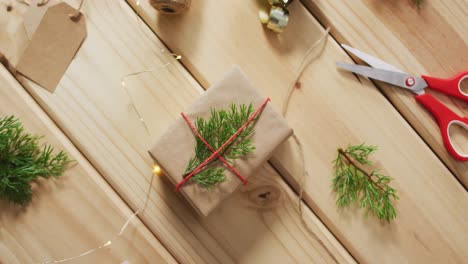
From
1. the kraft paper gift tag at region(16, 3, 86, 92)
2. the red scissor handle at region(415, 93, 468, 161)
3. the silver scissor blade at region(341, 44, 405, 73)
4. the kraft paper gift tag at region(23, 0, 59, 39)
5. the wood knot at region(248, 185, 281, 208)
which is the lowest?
the red scissor handle at region(415, 93, 468, 161)

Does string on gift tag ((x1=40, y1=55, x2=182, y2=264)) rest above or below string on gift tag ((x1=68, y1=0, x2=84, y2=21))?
below

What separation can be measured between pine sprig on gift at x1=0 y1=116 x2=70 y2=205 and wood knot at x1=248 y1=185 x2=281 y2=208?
336 millimetres

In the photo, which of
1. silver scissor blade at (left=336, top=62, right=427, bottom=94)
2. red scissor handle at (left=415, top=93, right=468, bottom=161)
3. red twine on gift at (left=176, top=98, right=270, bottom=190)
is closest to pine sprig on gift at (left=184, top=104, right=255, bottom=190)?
red twine on gift at (left=176, top=98, right=270, bottom=190)

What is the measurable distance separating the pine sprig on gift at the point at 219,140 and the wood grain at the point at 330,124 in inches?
3.9

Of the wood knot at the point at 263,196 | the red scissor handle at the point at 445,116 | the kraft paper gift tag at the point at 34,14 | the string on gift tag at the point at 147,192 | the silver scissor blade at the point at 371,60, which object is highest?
the kraft paper gift tag at the point at 34,14

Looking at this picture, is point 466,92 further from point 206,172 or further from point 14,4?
point 14,4

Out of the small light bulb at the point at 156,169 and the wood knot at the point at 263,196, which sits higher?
the small light bulb at the point at 156,169

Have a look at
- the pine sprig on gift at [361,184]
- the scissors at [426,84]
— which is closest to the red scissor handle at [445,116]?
the scissors at [426,84]

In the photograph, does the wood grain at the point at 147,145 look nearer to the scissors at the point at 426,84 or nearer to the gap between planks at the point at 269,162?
the gap between planks at the point at 269,162

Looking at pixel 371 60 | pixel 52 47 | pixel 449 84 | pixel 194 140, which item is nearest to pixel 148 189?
pixel 194 140

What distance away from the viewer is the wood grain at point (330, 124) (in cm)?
82

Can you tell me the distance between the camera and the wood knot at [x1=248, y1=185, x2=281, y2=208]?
81cm

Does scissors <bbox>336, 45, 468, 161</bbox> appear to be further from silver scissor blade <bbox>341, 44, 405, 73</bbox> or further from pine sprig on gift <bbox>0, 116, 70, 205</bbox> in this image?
pine sprig on gift <bbox>0, 116, 70, 205</bbox>

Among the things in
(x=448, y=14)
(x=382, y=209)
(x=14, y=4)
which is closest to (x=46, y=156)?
(x=14, y=4)
